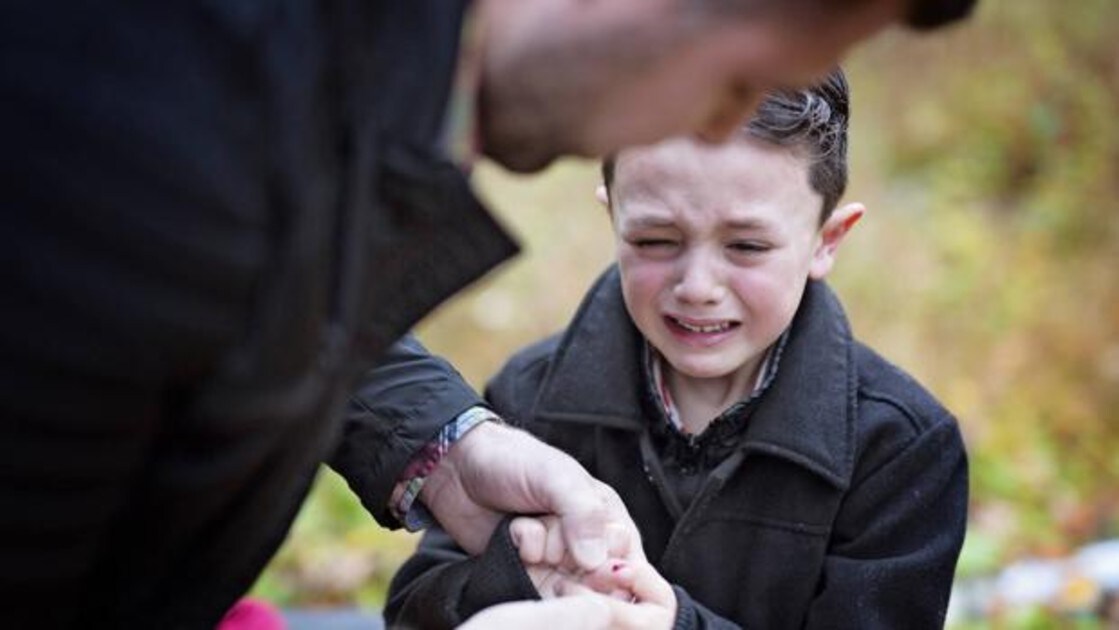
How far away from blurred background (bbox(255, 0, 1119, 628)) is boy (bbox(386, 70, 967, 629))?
2.30 meters

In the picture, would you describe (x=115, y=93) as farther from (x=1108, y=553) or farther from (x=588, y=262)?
(x=588, y=262)

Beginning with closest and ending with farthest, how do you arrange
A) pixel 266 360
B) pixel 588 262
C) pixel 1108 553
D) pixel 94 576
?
1. pixel 266 360
2. pixel 94 576
3. pixel 1108 553
4. pixel 588 262

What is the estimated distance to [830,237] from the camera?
2.49 m

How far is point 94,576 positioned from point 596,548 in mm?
740

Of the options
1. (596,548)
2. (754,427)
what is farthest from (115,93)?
(754,427)

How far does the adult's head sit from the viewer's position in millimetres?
1441

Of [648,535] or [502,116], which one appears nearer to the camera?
[502,116]

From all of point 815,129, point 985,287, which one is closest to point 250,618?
point 815,129

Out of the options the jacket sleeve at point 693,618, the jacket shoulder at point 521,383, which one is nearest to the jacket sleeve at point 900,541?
the jacket sleeve at point 693,618

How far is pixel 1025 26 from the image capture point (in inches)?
257

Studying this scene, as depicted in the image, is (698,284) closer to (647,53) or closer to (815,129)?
(815,129)

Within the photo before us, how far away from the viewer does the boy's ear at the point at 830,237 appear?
2453 mm

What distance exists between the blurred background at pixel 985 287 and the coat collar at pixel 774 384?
2.30 m

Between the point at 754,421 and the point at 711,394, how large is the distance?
11 centimetres
